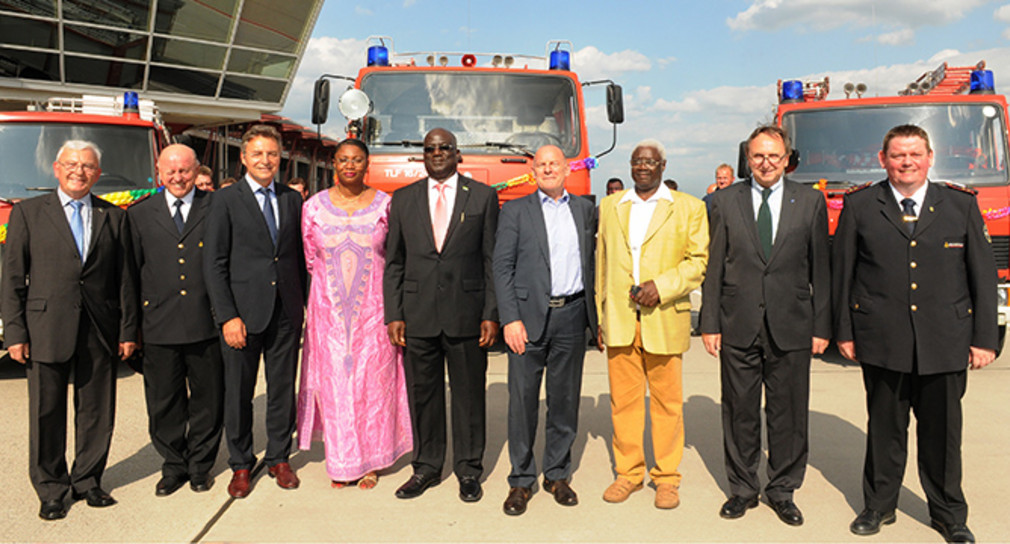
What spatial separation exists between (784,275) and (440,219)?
183 cm

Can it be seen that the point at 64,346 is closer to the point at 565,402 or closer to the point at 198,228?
the point at 198,228

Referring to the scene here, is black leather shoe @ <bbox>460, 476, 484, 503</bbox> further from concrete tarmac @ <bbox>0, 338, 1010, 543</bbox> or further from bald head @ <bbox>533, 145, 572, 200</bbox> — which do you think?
bald head @ <bbox>533, 145, 572, 200</bbox>

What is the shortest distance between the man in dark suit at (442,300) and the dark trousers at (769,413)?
132 cm

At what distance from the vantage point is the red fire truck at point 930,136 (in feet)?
22.6

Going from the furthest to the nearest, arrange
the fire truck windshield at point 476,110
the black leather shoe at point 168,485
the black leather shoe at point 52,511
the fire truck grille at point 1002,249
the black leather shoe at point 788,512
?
the fire truck windshield at point 476,110, the fire truck grille at point 1002,249, the black leather shoe at point 168,485, the black leather shoe at point 52,511, the black leather shoe at point 788,512

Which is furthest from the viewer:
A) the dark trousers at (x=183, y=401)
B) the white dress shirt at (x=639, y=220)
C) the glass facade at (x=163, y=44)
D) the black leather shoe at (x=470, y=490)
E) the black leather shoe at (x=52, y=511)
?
the glass facade at (x=163, y=44)

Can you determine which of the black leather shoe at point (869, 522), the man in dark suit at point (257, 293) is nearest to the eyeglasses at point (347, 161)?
the man in dark suit at point (257, 293)

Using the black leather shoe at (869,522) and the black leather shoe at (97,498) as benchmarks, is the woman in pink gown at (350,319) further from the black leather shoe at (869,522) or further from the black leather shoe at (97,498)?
the black leather shoe at (869,522)

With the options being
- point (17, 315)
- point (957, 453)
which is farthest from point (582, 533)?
point (17, 315)

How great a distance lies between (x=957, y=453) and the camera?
350 centimetres

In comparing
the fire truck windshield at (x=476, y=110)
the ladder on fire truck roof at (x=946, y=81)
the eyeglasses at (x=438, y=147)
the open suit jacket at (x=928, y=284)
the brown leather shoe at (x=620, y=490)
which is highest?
the ladder on fire truck roof at (x=946, y=81)

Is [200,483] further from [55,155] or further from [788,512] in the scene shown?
[55,155]

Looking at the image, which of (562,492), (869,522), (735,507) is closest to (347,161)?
(562,492)

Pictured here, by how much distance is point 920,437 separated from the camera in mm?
3604
